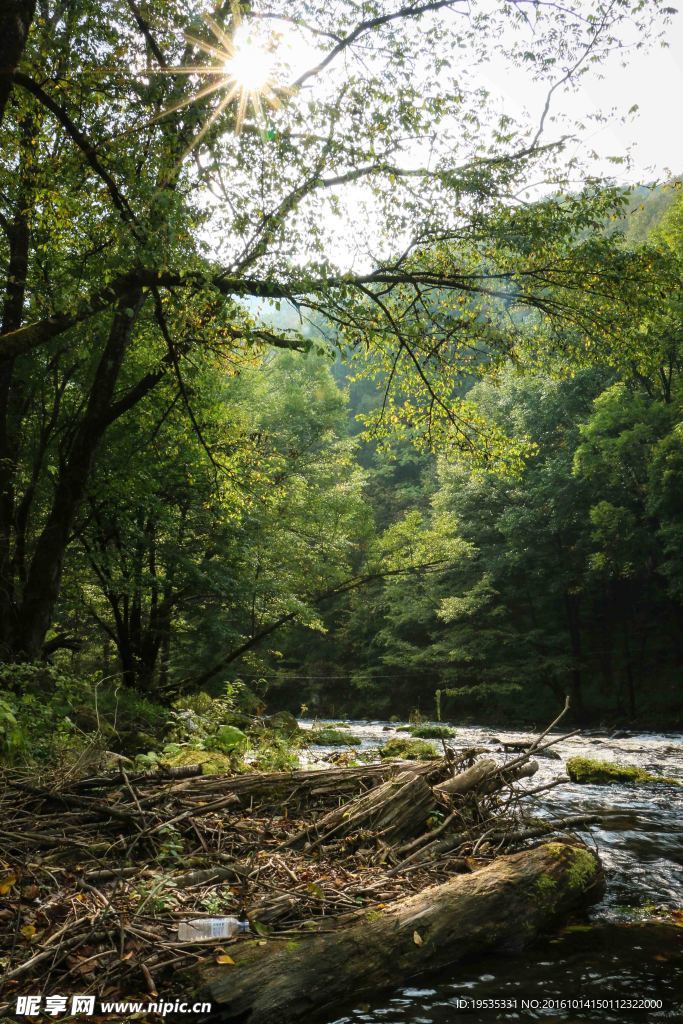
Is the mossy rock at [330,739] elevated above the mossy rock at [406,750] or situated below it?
below

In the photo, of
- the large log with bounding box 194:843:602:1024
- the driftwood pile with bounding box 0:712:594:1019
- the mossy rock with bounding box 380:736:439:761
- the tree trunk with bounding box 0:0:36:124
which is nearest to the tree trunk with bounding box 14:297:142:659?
the tree trunk with bounding box 0:0:36:124

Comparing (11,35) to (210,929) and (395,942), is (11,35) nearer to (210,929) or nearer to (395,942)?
(210,929)

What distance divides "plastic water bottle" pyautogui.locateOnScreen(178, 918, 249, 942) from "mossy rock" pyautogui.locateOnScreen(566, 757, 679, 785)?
10.2 meters

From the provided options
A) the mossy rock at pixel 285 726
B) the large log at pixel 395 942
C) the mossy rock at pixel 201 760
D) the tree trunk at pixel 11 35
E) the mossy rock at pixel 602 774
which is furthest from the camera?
the mossy rock at pixel 285 726

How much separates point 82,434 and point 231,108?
184 inches

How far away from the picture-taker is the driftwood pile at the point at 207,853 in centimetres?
366

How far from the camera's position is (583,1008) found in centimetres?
411

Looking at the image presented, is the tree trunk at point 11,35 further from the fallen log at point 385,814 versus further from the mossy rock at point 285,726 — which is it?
the mossy rock at point 285,726

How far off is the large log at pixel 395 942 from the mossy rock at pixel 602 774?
7525 millimetres

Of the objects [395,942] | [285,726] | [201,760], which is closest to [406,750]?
[285,726]

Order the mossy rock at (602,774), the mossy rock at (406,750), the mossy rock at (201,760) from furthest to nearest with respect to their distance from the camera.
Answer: the mossy rock at (406,750) → the mossy rock at (602,774) → the mossy rock at (201,760)

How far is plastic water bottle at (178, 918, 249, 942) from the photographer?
386 centimetres

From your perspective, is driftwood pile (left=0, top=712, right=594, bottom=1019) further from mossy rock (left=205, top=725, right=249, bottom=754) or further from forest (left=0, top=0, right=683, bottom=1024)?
mossy rock (left=205, top=725, right=249, bottom=754)

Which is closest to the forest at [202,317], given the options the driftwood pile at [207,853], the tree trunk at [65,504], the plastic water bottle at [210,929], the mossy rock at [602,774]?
the tree trunk at [65,504]
